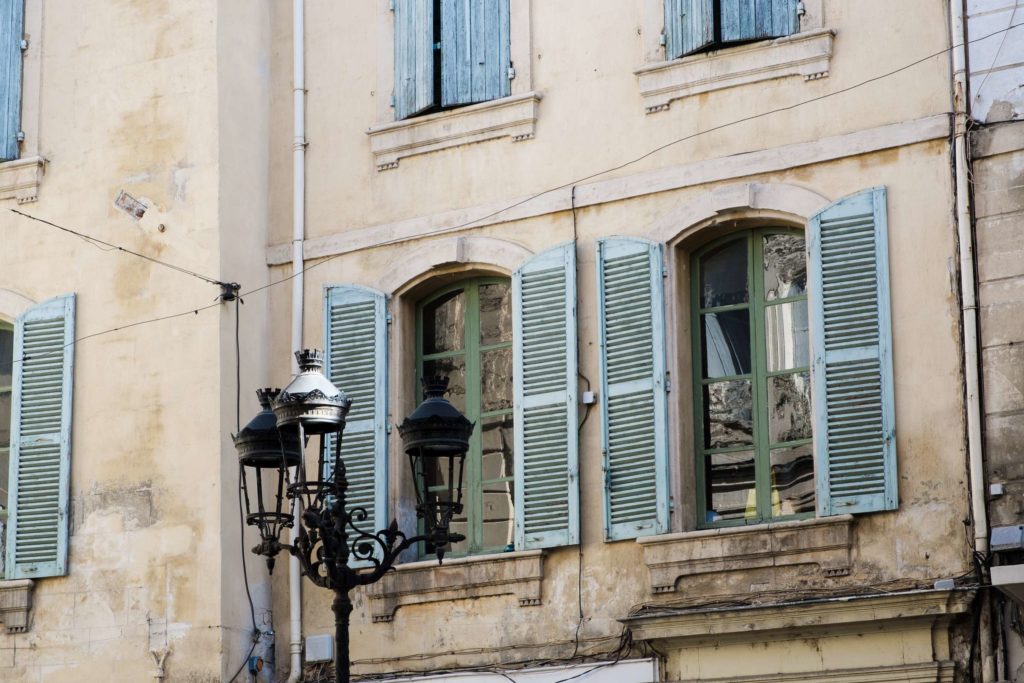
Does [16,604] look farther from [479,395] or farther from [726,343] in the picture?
[726,343]

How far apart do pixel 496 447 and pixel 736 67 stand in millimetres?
3089

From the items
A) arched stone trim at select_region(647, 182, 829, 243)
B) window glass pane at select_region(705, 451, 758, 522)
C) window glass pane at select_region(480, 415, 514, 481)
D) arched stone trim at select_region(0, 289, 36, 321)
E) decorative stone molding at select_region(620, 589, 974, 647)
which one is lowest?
decorative stone molding at select_region(620, 589, 974, 647)

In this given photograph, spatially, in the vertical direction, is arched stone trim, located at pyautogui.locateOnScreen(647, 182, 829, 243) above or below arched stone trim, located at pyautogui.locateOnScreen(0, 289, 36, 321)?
above

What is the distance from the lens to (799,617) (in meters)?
13.4

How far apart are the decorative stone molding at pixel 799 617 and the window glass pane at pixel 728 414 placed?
1.27 meters

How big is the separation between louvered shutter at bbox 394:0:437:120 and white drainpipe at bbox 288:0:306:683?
0.79 meters

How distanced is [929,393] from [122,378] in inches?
231

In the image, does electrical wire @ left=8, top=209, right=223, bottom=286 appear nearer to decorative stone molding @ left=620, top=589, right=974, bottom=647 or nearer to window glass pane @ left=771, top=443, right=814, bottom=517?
decorative stone molding @ left=620, top=589, right=974, bottom=647

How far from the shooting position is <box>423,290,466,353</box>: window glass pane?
15.8m

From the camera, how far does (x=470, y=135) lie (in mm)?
15680

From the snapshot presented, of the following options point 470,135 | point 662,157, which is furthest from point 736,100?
point 470,135

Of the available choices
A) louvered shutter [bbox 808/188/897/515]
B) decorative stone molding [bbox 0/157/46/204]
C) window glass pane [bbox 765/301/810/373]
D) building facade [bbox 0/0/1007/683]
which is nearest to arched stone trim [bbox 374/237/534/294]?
building facade [bbox 0/0/1007/683]

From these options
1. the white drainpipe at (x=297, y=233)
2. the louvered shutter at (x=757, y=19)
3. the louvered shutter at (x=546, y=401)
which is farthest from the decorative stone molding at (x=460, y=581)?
the louvered shutter at (x=757, y=19)

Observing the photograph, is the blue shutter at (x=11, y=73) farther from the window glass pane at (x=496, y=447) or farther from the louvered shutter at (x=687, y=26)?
the louvered shutter at (x=687, y=26)
